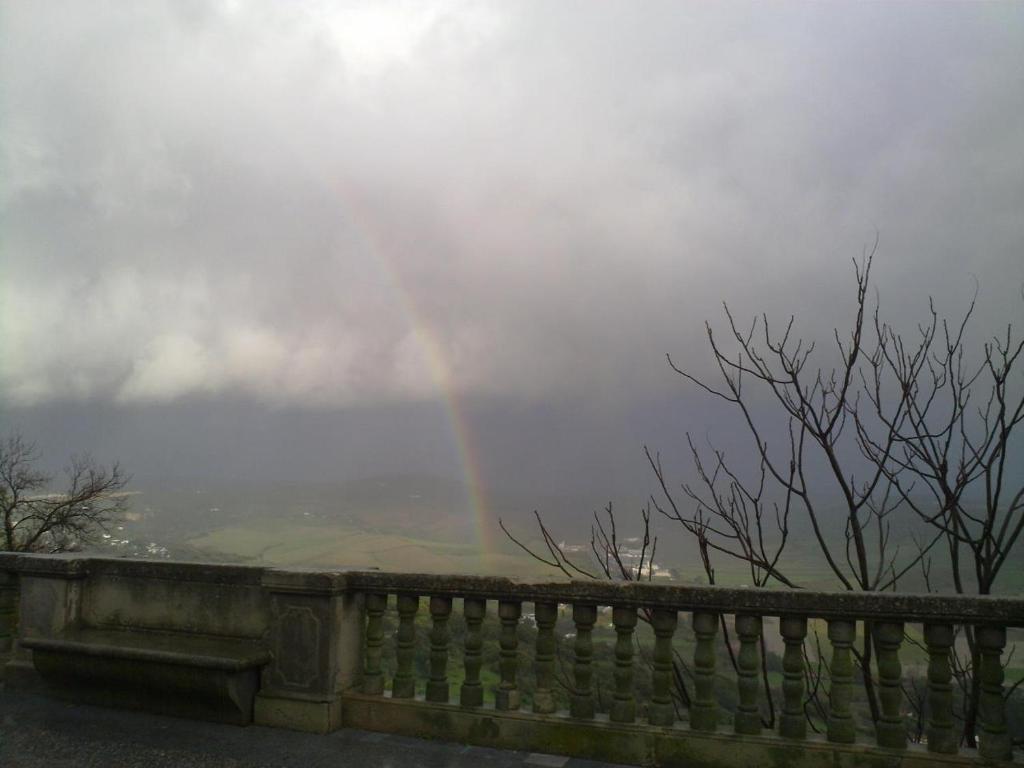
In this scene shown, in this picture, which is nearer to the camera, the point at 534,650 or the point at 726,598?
the point at 726,598

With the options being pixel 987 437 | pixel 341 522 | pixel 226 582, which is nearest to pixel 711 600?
pixel 987 437

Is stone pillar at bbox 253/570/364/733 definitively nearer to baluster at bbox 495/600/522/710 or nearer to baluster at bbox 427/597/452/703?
baluster at bbox 427/597/452/703

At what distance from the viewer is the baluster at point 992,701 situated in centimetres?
427

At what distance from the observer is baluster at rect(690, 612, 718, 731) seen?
4.85 meters

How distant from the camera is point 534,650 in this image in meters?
5.58

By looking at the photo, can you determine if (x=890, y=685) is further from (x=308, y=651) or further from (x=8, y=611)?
(x=8, y=611)

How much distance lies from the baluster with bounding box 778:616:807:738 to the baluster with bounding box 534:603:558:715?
1595 mm

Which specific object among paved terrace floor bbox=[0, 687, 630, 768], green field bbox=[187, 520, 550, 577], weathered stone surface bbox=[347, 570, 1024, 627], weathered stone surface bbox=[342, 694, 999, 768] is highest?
weathered stone surface bbox=[347, 570, 1024, 627]

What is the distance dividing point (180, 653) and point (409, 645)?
1.82m

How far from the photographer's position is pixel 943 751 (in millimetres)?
4379

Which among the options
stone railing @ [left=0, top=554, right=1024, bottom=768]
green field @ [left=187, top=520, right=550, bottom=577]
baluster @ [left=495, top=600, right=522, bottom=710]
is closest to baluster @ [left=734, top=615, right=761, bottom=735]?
stone railing @ [left=0, top=554, right=1024, bottom=768]

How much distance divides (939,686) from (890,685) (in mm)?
285

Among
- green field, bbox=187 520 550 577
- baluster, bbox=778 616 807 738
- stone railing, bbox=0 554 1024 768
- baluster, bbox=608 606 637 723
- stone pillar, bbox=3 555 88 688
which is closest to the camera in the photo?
stone railing, bbox=0 554 1024 768

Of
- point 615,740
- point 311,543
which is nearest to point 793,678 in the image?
point 615,740
